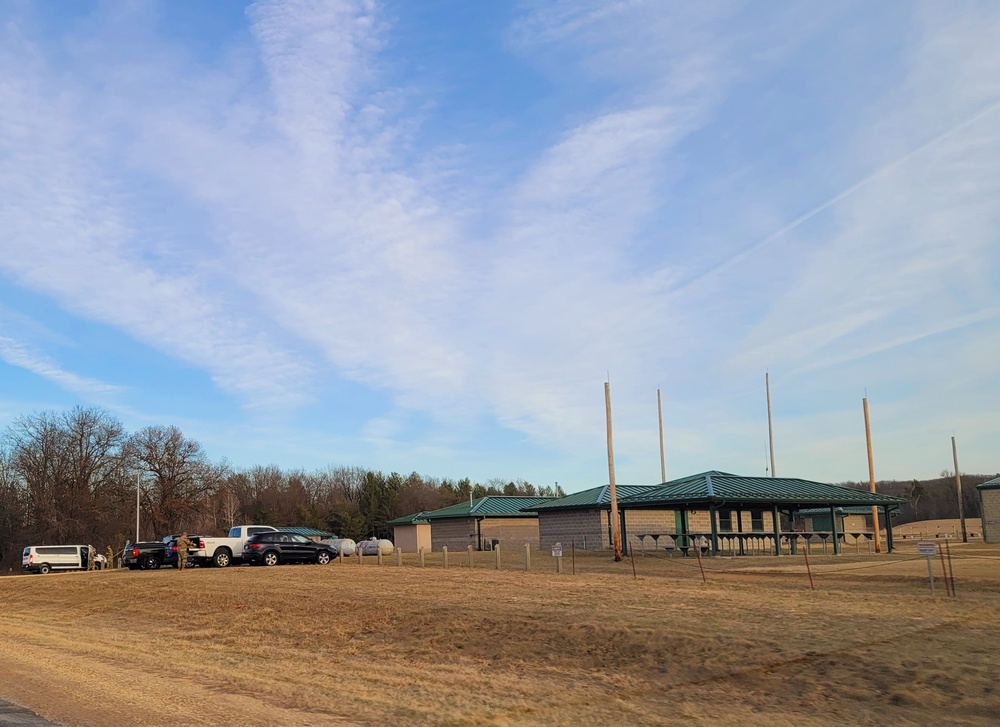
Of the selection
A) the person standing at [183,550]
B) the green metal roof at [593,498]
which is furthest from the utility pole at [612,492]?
the person standing at [183,550]

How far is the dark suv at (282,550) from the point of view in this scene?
119ft

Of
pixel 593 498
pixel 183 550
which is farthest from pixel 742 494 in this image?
pixel 183 550

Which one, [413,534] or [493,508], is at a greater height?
[493,508]

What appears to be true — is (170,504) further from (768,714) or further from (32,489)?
(768,714)

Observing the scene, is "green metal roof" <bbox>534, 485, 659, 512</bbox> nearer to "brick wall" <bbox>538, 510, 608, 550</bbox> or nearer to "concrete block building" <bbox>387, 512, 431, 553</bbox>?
"brick wall" <bbox>538, 510, 608, 550</bbox>

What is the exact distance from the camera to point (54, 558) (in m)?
48.9

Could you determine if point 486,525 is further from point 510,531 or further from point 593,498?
point 593,498

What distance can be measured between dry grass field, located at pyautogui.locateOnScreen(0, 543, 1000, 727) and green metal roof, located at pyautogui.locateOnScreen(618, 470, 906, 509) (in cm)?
1219

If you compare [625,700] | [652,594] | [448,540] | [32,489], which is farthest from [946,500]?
[625,700]

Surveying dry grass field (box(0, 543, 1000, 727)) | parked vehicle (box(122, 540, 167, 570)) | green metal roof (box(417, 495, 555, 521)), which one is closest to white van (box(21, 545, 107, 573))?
parked vehicle (box(122, 540, 167, 570))

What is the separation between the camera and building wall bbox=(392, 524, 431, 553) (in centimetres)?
6529

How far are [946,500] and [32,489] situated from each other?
122m

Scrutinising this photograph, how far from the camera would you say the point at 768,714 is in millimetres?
10562

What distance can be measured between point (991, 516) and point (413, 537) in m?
39.9
